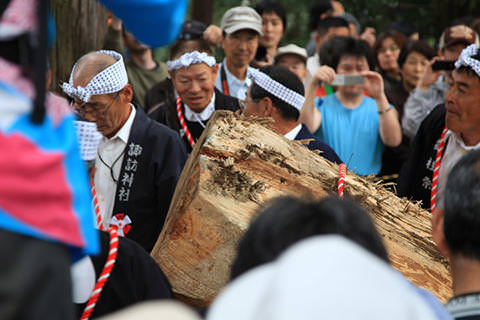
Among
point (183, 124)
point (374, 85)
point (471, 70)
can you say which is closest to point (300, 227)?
point (471, 70)

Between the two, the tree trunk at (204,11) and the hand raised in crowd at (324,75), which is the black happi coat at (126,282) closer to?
the hand raised in crowd at (324,75)

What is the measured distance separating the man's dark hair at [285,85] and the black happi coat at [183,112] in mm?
566

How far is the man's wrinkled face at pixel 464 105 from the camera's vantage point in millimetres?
3980

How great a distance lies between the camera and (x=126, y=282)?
2.27 meters

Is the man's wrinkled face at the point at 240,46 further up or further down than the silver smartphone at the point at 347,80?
further up

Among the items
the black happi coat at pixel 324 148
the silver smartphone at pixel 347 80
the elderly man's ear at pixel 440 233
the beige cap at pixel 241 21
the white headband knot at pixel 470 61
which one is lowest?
the black happi coat at pixel 324 148

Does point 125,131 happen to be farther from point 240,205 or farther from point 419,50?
point 419,50

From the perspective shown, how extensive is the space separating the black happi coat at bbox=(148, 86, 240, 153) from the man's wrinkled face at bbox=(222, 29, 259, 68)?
2.42 feet

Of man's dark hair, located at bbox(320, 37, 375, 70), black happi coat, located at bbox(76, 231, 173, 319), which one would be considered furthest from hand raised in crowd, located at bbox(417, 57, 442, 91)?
black happi coat, located at bbox(76, 231, 173, 319)

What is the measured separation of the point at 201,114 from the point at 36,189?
3.42 metres

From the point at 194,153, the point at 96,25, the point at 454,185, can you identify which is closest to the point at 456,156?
the point at 194,153

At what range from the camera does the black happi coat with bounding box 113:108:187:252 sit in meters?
3.67

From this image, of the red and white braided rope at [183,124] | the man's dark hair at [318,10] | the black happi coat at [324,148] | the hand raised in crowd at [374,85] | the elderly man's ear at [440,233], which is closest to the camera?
the elderly man's ear at [440,233]

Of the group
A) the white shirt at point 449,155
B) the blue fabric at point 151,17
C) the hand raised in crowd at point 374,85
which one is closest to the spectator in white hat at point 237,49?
the hand raised in crowd at point 374,85
